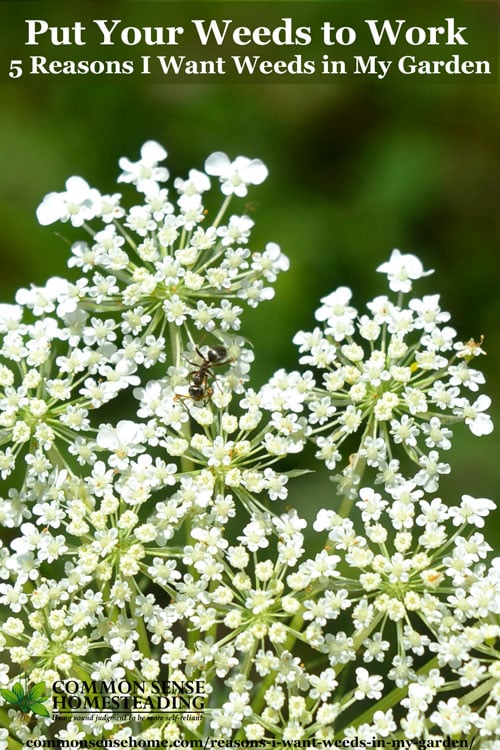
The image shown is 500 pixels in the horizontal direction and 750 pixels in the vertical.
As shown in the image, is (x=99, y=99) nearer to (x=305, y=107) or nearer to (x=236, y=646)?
(x=305, y=107)

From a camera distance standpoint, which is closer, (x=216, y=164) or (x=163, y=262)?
(x=163, y=262)

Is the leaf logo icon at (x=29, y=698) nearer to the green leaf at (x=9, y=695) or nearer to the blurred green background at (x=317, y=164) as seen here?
the green leaf at (x=9, y=695)

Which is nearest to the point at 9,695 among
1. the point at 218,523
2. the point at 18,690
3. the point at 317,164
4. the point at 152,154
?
the point at 18,690

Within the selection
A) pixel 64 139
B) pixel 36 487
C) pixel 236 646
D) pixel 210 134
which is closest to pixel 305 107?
pixel 210 134

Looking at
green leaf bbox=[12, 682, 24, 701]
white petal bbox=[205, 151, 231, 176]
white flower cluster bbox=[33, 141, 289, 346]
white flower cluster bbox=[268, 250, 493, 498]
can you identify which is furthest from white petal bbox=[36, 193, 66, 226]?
green leaf bbox=[12, 682, 24, 701]

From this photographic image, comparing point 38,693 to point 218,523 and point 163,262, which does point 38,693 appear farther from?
point 163,262

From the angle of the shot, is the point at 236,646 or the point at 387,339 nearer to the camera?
the point at 236,646

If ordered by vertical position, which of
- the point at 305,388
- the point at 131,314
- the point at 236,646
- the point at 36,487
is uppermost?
the point at 131,314
